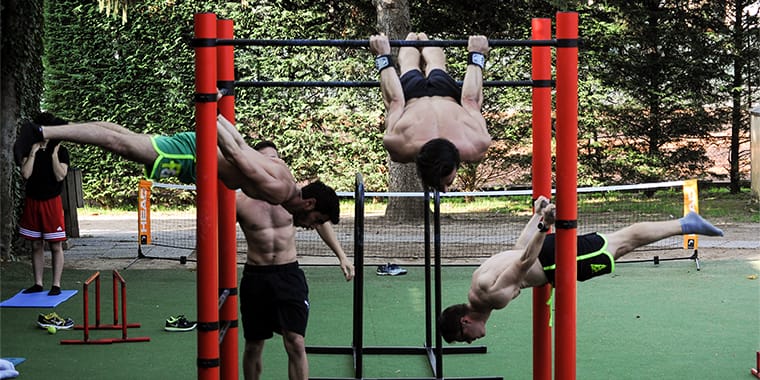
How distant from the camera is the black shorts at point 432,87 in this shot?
15.9 ft

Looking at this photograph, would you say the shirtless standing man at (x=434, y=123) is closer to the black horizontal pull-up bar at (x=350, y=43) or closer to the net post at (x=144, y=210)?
the black horizontal pull-up bar at (x=350, y=43)

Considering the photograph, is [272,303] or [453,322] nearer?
[453,322]

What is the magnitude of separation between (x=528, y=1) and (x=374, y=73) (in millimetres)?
2948

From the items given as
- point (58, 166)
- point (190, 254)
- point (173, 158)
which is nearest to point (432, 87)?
point (173, 158)

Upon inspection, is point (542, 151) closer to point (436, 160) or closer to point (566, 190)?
point (566, 190)

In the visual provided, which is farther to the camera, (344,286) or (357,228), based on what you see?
(344,286)

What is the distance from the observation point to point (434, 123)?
4.60m

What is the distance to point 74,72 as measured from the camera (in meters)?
14.8

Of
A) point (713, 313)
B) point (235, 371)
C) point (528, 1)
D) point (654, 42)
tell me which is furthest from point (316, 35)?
point (235, 371)

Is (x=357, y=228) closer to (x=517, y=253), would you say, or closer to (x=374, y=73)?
(x=517, y=253)

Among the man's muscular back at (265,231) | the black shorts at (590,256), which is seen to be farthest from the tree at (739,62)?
the man's muscular back at (265,231)

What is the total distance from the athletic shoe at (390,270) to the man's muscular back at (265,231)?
4701 mm

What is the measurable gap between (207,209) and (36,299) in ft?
15.8

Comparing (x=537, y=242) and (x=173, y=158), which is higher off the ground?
(x=173, y=158)
